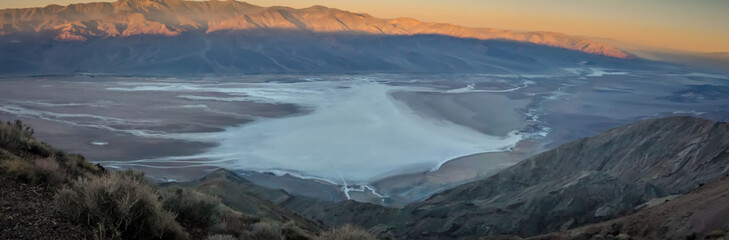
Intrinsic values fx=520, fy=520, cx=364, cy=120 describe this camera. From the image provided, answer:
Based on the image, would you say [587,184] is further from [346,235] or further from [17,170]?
[17,170]

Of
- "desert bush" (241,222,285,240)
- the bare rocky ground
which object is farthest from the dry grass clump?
"desert bush" (241,222,285,240)

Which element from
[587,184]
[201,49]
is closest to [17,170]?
[587,184]

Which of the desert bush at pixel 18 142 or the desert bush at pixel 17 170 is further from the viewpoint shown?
the desert bush at pixel 18 142

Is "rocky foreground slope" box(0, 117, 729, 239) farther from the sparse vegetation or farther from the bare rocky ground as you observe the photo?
the bare rocky ground

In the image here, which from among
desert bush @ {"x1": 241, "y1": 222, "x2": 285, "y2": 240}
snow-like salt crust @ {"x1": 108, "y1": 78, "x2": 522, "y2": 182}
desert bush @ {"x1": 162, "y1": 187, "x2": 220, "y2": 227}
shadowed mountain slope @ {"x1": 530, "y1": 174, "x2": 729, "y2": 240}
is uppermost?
desert bush @ {"x1": 162, "y1": 187, "x2": 220, "y2": 227}

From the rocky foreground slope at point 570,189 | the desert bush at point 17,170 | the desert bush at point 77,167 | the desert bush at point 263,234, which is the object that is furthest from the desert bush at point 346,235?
the rocky foreground slope at point 570,189

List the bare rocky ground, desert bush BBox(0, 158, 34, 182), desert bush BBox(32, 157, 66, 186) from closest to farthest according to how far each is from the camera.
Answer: the bare rocky ground, desert bush BBox(0, 158, 34, 182), desert bush BBox(32, 157, 66, 186)

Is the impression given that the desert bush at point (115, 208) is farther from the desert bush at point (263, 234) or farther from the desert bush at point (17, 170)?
the desert bush at point (263, 234)
